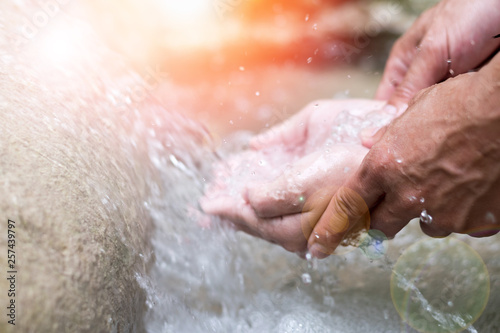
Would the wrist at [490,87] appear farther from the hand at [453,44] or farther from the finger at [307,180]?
the hand at [453,44]

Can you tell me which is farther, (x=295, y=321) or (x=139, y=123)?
(x=139, y=123)

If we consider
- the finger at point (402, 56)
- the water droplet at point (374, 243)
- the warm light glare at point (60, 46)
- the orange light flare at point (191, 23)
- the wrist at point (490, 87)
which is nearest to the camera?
the wrist at point (490, 87)

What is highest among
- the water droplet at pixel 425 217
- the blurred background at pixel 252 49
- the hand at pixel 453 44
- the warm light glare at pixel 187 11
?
the hand at pixel 453 44

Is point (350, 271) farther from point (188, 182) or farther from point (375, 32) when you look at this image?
point (375, 32)

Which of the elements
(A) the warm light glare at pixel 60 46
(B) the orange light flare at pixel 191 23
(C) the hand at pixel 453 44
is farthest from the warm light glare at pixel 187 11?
(C) the hand at pixel 453 44

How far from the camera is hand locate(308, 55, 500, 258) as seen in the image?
65 cm

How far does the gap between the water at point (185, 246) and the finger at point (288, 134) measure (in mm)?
161

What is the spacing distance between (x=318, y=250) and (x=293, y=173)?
0.57 ft

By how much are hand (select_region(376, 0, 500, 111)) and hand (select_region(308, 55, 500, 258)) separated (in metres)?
0.40

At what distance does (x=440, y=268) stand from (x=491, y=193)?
0.48 m

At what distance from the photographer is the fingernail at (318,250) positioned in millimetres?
938

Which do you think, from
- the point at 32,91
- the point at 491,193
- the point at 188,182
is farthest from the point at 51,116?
the point at 491,193

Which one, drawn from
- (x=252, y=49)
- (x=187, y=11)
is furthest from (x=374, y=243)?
(x=187, y=11)

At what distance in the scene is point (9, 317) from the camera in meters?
0.53
